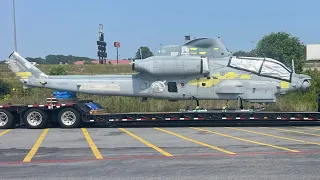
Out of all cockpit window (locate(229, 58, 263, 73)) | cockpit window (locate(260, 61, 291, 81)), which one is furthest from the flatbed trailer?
cockpit window (locate(229, 58, 263, 73))

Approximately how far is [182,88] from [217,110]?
160 centimetres

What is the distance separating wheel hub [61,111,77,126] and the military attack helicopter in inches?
49.4

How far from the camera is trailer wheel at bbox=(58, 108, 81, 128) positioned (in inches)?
681

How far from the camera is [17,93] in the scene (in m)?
26.8

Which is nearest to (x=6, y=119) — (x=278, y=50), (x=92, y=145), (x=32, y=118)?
(x=32, y=118)

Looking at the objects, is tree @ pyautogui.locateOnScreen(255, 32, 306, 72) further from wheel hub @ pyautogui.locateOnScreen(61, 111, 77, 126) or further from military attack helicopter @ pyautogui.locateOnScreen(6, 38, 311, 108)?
wheel hub @ pyautogui.locateOnScreen(61, 111, 77, 126)

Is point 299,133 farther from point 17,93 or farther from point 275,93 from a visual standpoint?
point 17,93

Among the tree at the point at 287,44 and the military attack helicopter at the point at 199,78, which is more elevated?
the tree at the point at 287,44

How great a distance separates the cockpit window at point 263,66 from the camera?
1739cm

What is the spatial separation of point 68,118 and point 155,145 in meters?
6.22

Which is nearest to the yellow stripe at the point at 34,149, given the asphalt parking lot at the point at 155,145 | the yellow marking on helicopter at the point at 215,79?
the asphalt parking lot at the point at 155,145

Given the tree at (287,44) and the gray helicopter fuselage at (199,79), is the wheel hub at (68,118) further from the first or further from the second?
the tree at (287,44)

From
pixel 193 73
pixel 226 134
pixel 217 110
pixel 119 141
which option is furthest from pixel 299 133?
pixel 119 141

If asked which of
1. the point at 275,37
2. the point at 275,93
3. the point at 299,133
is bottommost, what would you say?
the point at 299,133
